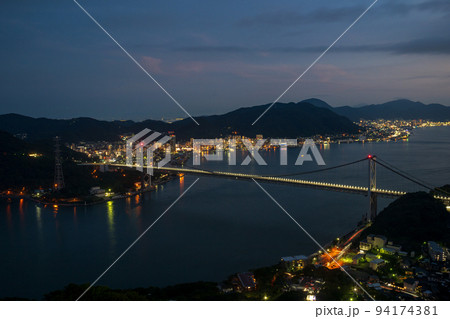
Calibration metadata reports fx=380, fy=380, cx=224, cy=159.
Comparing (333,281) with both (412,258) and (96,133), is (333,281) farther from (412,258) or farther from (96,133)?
(96,133)

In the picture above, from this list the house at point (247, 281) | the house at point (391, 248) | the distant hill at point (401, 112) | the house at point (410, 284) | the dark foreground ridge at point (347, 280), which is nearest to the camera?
the dark foreground ridge at point (347, 280)

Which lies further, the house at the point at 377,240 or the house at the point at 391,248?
the house at the point at 377,240

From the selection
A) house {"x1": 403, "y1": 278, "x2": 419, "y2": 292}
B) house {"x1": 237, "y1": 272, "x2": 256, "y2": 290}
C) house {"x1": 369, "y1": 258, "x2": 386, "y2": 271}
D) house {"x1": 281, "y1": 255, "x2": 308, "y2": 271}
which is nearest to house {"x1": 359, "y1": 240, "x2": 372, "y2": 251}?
house {"x1": 369, "y1": 258, "x2": 386, "y2": 271}

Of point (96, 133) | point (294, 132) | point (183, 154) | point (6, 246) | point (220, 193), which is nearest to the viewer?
point (6, 246)

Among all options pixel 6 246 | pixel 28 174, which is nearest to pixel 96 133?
pixel 28 174

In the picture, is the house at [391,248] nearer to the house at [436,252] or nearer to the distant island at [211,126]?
the house at [436,252]

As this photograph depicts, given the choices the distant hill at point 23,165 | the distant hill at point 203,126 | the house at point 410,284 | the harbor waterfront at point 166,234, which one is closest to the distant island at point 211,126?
the distant hill at point 203,126

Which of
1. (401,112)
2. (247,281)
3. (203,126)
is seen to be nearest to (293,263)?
(247,281)
